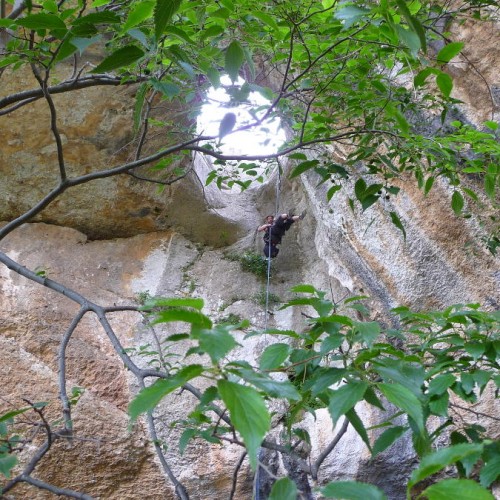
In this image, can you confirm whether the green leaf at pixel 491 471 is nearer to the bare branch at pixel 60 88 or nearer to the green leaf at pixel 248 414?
the green leaf at pixel 248 414

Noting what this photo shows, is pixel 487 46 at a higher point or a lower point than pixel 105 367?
higher

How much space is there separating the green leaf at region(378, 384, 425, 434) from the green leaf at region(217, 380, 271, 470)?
29cm

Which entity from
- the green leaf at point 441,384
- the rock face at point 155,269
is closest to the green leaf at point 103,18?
the green leaf at point 441,384

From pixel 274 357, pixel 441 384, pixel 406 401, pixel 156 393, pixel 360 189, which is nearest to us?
pixel 156 393

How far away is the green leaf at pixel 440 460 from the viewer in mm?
744

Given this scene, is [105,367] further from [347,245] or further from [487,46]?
[487,46]

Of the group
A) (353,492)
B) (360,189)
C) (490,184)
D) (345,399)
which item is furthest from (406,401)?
(490,184)

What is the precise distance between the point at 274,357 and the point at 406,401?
1.29ft

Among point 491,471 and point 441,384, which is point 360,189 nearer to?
point 441,384

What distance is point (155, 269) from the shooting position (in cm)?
581

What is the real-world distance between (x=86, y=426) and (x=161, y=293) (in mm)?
1565

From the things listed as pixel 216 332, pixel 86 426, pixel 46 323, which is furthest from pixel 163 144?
pixel 216 332

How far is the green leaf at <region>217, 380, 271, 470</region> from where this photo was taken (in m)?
0.75

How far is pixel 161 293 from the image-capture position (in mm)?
5559
